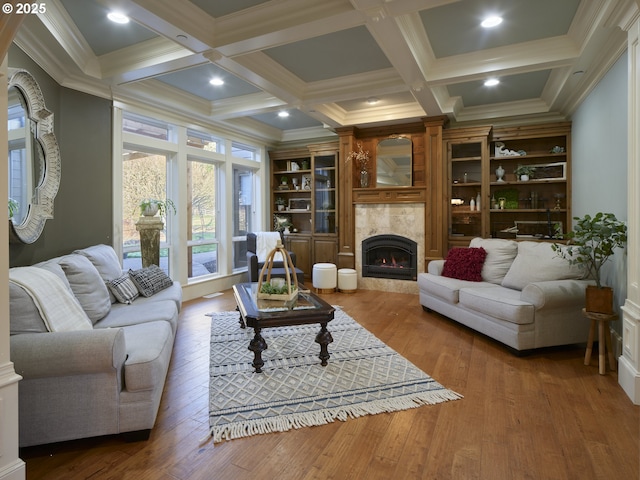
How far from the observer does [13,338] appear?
5.92ft

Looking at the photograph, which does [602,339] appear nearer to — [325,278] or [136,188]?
[325,278]

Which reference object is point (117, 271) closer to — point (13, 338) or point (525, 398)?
point (13, 338)

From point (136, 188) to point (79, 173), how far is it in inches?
35.3

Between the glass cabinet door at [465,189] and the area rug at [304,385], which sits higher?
the glass cabinet door at [465,189]

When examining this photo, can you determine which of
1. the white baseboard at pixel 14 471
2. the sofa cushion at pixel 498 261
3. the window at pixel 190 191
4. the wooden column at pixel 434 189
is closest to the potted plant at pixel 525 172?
the wooden column at pixel 434 189

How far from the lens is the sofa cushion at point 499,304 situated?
10.1 feet

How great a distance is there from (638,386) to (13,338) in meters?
3.59

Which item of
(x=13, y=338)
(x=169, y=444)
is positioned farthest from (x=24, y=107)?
(x=169, y=444)

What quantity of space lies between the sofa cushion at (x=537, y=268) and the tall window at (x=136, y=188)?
444 cm

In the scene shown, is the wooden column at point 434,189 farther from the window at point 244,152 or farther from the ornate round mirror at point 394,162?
the window at point 244,152

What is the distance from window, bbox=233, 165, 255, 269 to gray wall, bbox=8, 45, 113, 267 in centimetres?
246

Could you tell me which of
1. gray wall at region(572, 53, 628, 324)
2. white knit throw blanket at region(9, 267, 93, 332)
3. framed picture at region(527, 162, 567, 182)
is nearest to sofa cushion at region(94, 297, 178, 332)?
white knit throw blanket at region(9, 267, 93, 332)

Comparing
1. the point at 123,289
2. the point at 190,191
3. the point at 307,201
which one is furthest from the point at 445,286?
the point at 190,191

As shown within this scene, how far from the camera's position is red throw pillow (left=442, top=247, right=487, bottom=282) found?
14.0 ft
